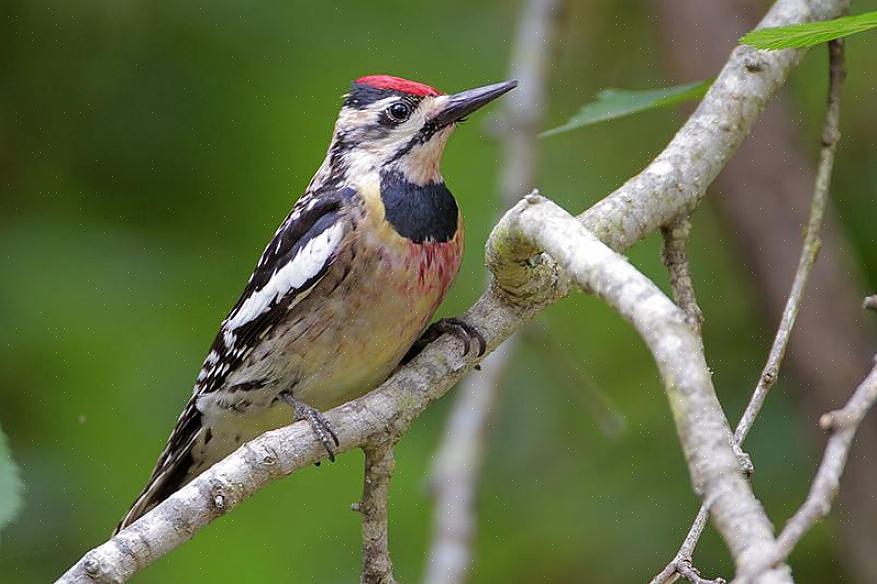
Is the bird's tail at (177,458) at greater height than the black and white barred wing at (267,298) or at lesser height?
lesser

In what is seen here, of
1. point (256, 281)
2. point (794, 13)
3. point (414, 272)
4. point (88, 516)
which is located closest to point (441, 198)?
point (414, 272)

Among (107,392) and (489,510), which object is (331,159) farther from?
(489,510)

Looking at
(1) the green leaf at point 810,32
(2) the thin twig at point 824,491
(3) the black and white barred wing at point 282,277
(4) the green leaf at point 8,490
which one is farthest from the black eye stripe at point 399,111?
(2) the thin twig at point 824,491

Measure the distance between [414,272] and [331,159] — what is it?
57 centimetres

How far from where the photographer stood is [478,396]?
3260mm

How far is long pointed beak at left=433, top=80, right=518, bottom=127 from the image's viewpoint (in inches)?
120

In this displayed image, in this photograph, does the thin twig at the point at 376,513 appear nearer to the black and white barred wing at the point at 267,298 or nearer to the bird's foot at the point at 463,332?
the bird's foot at the point at 463,332

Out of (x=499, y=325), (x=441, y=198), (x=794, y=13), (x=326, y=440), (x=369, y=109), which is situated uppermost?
(x=794, y=13)

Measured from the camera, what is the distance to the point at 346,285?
2.91m

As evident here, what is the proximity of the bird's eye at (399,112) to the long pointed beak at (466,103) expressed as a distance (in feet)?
0.28

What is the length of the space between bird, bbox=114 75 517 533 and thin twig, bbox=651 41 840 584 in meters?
0.69

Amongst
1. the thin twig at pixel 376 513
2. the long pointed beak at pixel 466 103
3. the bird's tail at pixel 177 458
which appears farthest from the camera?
the bird's tail at pixel 177 458

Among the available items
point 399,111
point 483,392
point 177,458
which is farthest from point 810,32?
point 177,458

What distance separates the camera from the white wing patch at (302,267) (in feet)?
9.52
